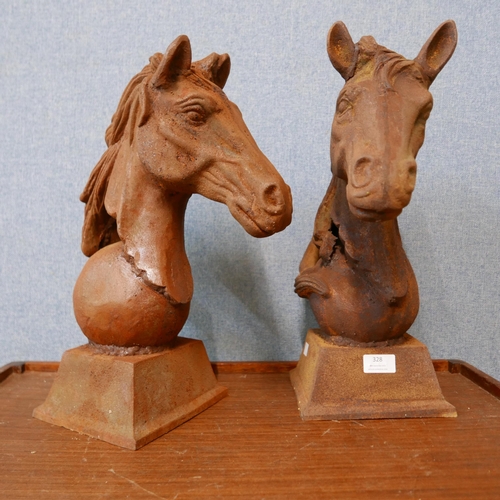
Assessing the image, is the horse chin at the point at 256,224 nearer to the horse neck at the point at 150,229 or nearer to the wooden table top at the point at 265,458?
the horse neck at the point at 150,229

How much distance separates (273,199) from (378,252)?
23 cm

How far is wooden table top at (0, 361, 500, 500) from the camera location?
56 cm

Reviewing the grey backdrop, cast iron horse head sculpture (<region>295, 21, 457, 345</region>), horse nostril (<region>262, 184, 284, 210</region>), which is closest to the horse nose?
horse nostril (<region>262, 184, 284, 210</region>)

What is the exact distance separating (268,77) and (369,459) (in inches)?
37.3

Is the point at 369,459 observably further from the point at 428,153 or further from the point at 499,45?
the point at 499,45

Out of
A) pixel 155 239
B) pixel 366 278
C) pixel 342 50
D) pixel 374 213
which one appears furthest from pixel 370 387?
pixel 342 50

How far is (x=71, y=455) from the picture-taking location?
2.13 feet

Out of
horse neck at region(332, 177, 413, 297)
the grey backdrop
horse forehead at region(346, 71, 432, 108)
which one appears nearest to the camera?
horse forehead at region(346, 71, 432, 108)

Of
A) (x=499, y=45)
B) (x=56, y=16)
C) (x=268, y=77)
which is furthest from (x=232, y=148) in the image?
(x=499, y=45)

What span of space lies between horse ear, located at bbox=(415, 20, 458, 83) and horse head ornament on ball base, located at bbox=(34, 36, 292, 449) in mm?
319

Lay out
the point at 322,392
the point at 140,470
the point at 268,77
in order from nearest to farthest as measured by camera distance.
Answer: the point at 140,470 < the point at 322,392 < the point at 268,77

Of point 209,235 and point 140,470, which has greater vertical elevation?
point 209,235

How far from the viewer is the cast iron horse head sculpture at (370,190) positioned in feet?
2.04

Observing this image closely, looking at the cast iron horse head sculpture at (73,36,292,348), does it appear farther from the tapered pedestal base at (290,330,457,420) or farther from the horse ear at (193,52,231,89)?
the tapered pedestal base at (290,330,457,420)
